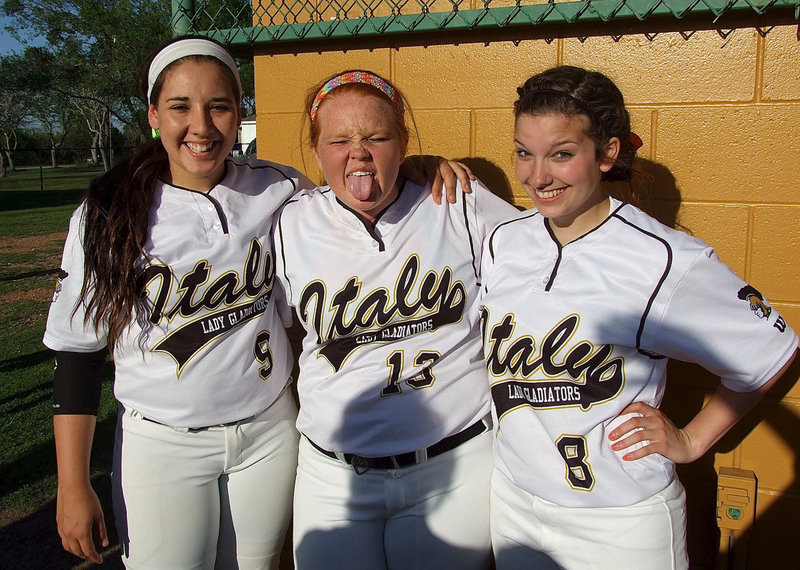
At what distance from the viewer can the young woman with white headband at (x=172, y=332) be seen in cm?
208

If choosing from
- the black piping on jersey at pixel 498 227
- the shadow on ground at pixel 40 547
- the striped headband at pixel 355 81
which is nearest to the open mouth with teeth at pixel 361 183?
the striped headband at pixel 355 81

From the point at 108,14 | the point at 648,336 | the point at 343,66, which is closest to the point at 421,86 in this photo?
the point at 343,66

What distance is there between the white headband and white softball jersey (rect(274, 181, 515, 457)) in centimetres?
65

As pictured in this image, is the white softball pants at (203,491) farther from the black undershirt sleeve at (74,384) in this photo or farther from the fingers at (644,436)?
the fingers at (644,436)

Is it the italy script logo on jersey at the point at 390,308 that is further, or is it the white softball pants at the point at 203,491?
the white softball pants at the point at 203,491

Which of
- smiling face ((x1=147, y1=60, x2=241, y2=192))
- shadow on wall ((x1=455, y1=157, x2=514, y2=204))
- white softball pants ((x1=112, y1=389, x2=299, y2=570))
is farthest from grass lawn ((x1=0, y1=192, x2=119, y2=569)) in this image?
shadow on wall ((x1=455, y1=157, x2=514, y2=204))

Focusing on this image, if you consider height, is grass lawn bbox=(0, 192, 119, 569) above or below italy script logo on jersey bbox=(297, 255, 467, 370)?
below

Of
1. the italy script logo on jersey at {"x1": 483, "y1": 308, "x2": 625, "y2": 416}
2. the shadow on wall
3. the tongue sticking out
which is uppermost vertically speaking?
the shadow on wall

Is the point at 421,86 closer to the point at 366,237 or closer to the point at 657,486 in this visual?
the point at 366,237

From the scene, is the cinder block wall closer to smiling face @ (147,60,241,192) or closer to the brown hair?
the brown hair

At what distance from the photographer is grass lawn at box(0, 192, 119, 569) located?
3527 millimetres

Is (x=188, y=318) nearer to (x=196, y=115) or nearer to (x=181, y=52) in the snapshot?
(x=196, y=115)

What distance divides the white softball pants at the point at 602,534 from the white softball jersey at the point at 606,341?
1.5 inches

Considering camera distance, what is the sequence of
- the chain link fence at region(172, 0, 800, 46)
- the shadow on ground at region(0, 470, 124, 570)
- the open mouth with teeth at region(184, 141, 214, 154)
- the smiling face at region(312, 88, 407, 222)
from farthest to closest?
1. the shadow on ground at region(0, 470, 124, 570)
2. the chain link fence at region(172, 0, 800, 46)
3. the open mouth with teeth at region(184, 141, 214, 154)
4. the smiling face at region(312, 88, 407, 222)
